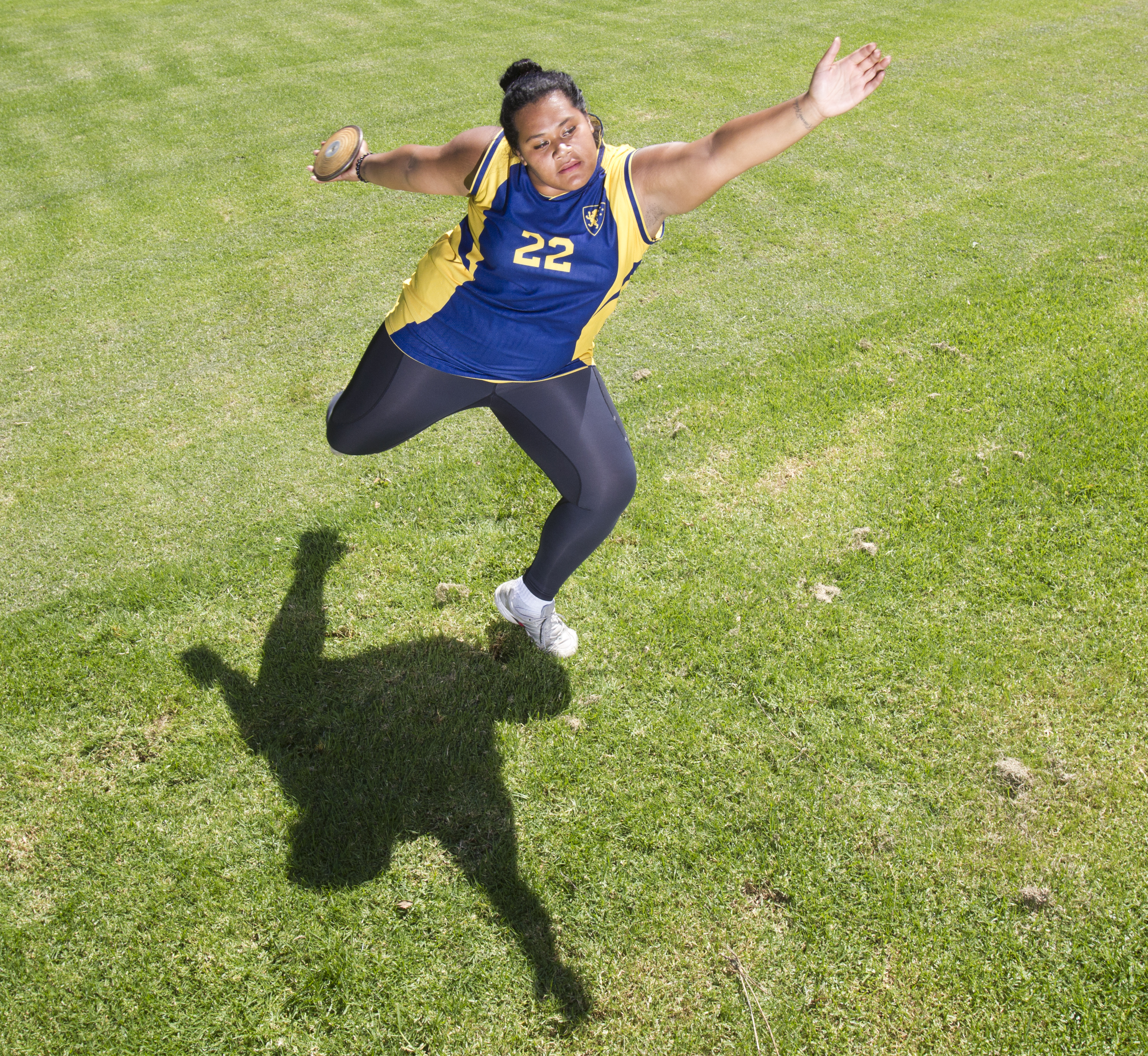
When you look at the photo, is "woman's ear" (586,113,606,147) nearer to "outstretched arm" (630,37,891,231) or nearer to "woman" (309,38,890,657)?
"woman" (309,38,890,657)

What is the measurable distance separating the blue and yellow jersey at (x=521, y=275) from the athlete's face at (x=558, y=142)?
8 centimetres

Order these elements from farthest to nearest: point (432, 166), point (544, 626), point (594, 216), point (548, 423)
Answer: point (544, 626) → point (432, 166) → point (548, 423) → point (594, 216)

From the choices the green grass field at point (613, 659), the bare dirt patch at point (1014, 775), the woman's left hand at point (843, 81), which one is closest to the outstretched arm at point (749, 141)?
the woman's left hand at point (843, 81)

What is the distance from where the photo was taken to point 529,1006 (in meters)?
2.76

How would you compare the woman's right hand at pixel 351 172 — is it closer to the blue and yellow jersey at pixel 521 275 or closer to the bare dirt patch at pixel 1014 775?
the blue and yellow jersey at pixel 521 275

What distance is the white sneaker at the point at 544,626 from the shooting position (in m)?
3.73

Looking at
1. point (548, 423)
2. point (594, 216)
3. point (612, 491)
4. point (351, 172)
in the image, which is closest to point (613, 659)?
point (612, 491)

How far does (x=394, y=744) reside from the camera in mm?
3473

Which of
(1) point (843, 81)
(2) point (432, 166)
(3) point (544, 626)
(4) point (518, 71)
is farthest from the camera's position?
(3) point (544, 626)

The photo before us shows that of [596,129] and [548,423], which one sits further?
[548,423]

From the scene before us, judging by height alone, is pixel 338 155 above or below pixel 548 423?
above

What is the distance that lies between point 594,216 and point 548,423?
0.80 meters

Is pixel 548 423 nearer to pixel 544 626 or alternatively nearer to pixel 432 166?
pixel 544 626

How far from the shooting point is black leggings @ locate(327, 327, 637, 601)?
11.1ft
